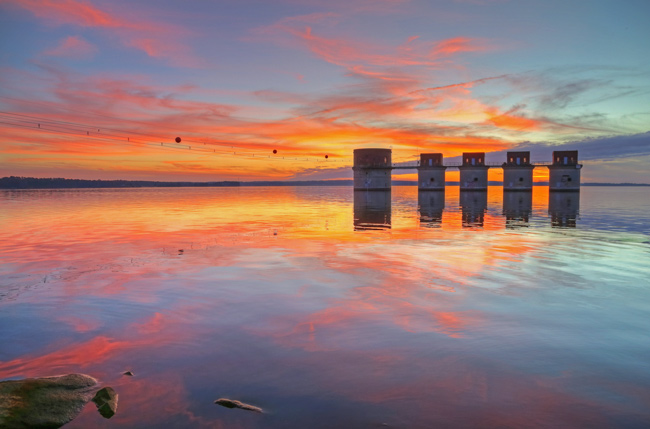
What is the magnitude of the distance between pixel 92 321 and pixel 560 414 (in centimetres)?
1015

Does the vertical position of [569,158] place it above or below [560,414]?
above

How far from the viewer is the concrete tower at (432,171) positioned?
114562 mm

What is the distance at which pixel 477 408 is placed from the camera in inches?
243

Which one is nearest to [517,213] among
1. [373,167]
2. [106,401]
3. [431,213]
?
[431,213]

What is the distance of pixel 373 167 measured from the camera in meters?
105

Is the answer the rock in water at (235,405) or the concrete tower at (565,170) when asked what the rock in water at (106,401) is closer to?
the rock in water at (235,405)

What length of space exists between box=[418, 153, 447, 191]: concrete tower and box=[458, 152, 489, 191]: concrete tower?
574 cm

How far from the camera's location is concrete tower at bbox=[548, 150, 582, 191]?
102 m

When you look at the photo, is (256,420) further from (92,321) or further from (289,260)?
(289,260)

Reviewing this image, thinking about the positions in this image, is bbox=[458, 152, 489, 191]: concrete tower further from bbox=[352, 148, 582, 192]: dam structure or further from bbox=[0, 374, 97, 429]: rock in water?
bbox=[0, 374, 97, 429]: rock in water

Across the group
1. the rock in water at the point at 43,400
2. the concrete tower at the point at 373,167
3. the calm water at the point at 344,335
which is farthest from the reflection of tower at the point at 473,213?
the concrete tower at the point at 373,167

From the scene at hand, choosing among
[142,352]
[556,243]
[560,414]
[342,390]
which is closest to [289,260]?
[142,352]

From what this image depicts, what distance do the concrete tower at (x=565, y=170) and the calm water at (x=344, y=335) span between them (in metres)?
95.9

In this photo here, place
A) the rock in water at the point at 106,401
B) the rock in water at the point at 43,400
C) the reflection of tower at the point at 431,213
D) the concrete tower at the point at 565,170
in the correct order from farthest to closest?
the concrete tower at the point at 565,170, the reflection of tower at the point at 431,213, the rock in water at the point at 106,401, the rock in water at the point at 43,400
